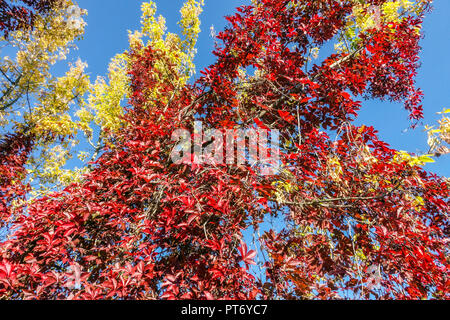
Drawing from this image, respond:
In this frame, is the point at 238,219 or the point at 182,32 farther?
the point at 182,32

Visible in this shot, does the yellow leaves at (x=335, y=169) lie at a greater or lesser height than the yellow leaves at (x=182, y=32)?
lesser

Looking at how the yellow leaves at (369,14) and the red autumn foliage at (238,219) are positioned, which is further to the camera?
the yellow leaves at (369,14)

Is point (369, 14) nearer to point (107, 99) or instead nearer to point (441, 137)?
point (441, 137)

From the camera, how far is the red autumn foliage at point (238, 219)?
1605 mm

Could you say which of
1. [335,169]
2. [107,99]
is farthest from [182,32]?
[335,169]

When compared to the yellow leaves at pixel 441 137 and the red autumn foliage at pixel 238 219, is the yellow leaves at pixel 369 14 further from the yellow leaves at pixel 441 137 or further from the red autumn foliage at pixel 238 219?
the yellow leaves at pixel 441 137

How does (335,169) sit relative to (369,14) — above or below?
below

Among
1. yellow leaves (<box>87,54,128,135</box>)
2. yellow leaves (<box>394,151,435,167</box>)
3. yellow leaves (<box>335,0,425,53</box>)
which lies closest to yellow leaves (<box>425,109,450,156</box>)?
yellow leaves (<box>394,151,435,167</box>)

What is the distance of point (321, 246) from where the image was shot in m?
2.20

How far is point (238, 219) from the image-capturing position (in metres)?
1.85

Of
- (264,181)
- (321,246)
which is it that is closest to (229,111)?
(264,181)

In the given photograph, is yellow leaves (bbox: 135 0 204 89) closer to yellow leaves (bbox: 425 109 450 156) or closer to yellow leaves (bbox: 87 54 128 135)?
yellow leaves (bbox: 87 54 128 135)

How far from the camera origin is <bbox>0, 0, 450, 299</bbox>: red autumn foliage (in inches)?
63.2

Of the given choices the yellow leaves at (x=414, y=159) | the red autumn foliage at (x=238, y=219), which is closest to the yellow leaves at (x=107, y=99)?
the red autumn foliage at (x=238, y=219)
